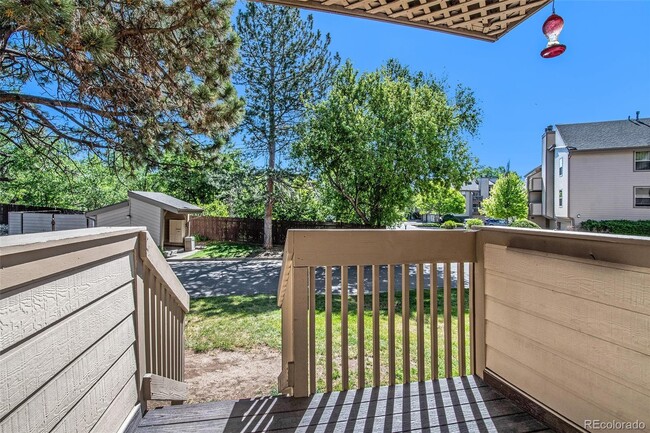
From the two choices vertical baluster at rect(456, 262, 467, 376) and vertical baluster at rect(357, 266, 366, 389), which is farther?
vertical baluster at rect(456, 262, 467, 376)

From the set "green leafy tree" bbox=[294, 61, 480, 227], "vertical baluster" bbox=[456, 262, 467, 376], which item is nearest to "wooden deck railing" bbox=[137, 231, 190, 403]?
"vertical baluster" bbox=[456, 262, 467, 376]

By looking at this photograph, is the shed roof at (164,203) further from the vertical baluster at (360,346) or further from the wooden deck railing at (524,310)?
the vertical baluster at (360,346)

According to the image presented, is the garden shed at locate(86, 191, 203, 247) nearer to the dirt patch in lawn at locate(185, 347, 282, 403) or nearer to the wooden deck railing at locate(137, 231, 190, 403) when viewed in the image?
the dirt patch in lawn at locate(185, 347, 282, 403)

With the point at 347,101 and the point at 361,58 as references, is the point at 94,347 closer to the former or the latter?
the point at 347,101

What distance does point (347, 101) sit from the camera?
10312 millimetres

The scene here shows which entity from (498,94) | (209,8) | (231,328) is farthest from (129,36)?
(498,94)

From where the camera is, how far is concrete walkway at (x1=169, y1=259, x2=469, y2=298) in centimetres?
727

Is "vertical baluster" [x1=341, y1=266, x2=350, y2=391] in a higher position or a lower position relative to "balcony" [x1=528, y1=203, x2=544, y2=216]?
lower

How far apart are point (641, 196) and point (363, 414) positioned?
735 inches

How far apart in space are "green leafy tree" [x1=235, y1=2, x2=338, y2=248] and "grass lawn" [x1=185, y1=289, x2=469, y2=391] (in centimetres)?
745

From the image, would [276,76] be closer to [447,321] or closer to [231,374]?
[231,374]

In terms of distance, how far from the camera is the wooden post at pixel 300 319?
1.78 m

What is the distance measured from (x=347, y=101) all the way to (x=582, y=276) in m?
9.72

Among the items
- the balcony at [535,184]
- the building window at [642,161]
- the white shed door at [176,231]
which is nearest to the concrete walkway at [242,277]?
the white shed door at [176,231]
